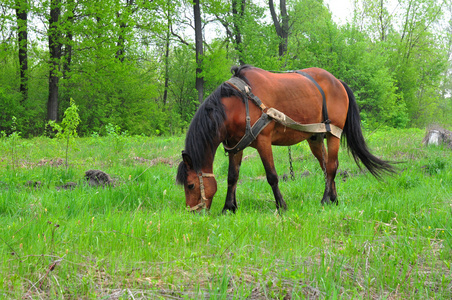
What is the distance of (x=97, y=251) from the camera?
2352mm

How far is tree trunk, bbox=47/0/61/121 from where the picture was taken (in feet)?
48.7

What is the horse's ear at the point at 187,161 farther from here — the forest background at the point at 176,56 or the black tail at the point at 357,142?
the forest background at the point at 176,56

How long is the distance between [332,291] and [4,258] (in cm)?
201

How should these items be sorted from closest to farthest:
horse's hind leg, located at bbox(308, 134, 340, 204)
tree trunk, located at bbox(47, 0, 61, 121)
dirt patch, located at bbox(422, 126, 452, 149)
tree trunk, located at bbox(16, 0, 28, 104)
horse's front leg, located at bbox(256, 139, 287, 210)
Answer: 1. horse's front leg, located at bbox(256, 139, 287, 210)
2. horse's hind leg, located at bbox(308, 134, 340, 204)
3. dirt patch, located at bbox(422, 126, 452, 149)
4. tree trunk, located at bbox(16, 0, 28, 104)
5. tree trunk, located at bbox(47, 0, 61, 121)

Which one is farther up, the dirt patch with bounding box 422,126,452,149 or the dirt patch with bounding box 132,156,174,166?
the dirt patch with bounding box 422,126,452,149

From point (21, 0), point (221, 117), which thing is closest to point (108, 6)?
point (21, 0)

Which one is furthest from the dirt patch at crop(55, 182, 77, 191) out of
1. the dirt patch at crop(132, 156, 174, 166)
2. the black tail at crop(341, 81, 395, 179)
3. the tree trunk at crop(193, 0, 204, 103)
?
the tree trunk at crop(193, 0, 204, 103)


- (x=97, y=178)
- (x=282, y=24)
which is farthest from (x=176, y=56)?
(x=97, y=178)

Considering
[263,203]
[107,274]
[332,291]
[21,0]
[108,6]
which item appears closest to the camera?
[332,291]

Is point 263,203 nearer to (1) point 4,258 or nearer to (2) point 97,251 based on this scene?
(2) point 97,251

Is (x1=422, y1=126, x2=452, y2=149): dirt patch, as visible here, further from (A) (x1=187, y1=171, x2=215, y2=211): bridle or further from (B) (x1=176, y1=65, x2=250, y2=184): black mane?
(A) (x1=187, y1=171, x2=215, y2=211): bridle

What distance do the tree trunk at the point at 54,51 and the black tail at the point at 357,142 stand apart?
46.3 ft

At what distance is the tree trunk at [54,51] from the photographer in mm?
14855

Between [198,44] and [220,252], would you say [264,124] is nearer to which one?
[220,252]
